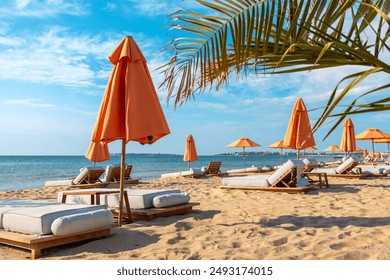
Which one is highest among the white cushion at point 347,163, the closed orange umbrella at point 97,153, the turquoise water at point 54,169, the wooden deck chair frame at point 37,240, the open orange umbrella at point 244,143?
the open orange umbrella at point 244,143

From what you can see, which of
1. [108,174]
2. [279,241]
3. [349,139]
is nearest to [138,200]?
[279,241]

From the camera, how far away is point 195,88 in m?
2.90

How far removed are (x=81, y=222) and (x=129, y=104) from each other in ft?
4.94

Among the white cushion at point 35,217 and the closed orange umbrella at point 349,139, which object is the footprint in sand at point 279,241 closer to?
the white cushion at point 35,217

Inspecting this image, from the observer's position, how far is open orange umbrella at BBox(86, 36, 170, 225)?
462 centimetres

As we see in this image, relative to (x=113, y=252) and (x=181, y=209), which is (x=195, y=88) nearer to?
(x=113, y=252)

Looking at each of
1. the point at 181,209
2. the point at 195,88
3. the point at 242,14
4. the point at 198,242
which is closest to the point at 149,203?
the point at 181,209

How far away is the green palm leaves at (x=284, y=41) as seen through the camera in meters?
1.82

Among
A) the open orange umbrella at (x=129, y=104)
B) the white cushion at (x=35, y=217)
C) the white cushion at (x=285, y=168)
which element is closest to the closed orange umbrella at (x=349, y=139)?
the white cushion at (x=285, y=168)

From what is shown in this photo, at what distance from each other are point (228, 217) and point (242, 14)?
379 cm

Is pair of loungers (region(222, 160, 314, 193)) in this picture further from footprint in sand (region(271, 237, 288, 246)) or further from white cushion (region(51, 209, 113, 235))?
white cushion (region(51, 209, 113, 235))

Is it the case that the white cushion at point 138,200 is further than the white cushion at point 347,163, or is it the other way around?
the white cushion at point 347,163

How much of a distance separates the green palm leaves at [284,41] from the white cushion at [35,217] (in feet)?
6.82

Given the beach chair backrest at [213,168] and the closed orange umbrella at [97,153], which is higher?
the closed orange umbrella at [97,153]
